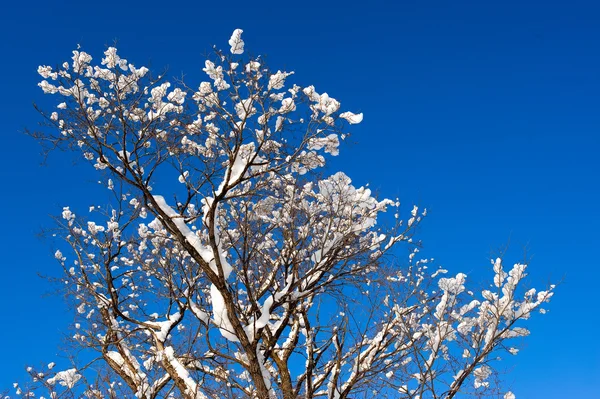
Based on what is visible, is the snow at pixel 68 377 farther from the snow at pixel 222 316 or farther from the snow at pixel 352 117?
the snow at pixel 352 117

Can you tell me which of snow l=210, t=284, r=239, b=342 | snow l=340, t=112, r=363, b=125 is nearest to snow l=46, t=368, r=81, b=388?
snow l=210, t=284, r=239, b=342

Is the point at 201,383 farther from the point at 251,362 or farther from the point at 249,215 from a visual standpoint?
the point at 249,215

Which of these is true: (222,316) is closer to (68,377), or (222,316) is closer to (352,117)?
(352,117)

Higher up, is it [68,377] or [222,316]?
[68,377]

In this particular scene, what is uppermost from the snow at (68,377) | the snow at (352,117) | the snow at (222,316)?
the snow at (68,377)

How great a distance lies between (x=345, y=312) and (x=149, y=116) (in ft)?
11.8

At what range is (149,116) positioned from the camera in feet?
21.2

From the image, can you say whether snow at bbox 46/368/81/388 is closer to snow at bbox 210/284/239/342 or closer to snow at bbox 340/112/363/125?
snow at bbox 210/284/239/342

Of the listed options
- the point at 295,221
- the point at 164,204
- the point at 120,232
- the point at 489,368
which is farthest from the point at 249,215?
the point at 489,368

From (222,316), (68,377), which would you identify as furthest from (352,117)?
(68,377)

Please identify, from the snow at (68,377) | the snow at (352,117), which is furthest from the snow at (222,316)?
the snow at (68,377)

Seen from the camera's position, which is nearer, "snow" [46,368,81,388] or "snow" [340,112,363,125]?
"snow" [340,112,363,125]

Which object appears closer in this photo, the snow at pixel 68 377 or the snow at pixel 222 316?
the snow at pixel 222 316

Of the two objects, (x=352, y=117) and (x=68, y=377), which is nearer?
(x=352, y=117)
